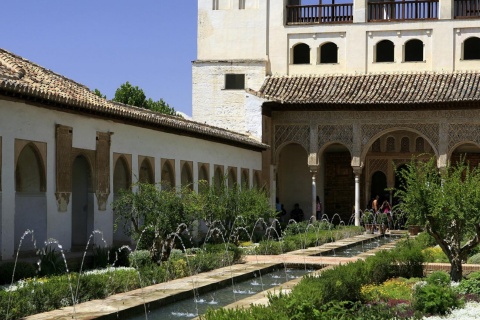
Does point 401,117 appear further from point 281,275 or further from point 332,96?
point 281,275

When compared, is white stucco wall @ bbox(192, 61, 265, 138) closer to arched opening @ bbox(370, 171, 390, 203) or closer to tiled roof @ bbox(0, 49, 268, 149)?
arched opening @ bbox(370, 171, 390, 203)

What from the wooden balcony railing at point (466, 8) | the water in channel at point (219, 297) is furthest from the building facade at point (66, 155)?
the wooden balcony railing at point (466, 8)

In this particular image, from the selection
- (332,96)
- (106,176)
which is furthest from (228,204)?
(332,96)

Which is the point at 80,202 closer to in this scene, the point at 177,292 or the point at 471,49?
the point at 177,292

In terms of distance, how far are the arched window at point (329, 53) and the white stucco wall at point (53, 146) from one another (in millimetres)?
8691

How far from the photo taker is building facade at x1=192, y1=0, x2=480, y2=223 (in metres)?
31.6

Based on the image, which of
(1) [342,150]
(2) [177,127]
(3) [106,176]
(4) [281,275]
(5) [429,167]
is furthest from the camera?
(1) [342,150]

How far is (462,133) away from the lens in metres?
31.1

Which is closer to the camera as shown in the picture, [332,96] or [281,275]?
[281,275]

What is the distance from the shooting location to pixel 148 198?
17547 mm

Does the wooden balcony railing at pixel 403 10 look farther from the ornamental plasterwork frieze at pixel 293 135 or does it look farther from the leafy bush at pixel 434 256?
the leafy bush at pixel 434 256

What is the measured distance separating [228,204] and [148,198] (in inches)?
182

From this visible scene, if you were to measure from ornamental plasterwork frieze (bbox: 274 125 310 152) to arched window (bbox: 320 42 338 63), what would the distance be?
10.3ft

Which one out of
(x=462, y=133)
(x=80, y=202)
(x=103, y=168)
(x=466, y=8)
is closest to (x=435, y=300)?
(x=103, y=168)
